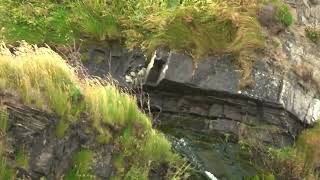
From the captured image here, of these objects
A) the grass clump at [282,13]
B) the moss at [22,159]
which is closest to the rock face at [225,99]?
the grass clump at [282,13]

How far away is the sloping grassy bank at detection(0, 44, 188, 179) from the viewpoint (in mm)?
7621

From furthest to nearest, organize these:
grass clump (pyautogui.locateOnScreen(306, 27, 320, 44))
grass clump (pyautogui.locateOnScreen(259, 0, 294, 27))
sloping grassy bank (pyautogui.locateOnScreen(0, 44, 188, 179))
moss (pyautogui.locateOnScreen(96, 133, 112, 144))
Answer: grass clump (pyautogui.locateOnScreen(306, 27, 320, 44)), grass clump (pyautogui.locateOnScreen(259, 0, 294, 27)), moss (pyautogui.locateOnScreen(96, 133, 112, 144)), sloping grassy bank (pyautogui.locateOnScreen(0, 44, 188, 179))

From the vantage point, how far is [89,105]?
26.2 feet

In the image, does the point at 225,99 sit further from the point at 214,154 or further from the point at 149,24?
the point at 149,24

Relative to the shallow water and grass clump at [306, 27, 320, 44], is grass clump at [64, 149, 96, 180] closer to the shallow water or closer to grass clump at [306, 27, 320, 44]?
the shallow water

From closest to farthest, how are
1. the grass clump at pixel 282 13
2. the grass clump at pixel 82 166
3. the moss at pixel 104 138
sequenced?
the grass clump at pixel 82 166 → the moss at pixel 104 138 → the grass clump at pixel 282 13

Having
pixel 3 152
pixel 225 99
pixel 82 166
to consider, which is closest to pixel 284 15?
pixel 225 99

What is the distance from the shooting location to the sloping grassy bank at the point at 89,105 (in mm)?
7621

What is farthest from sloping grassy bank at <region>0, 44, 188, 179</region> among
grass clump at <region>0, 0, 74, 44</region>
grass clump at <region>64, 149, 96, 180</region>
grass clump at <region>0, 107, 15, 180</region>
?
grass clump at <region>0, 0, 74, 44</region>

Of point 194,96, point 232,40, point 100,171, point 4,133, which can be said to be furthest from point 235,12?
point 4,133

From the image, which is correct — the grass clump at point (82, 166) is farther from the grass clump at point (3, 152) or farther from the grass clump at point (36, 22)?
the grass clump at point (36, 22)

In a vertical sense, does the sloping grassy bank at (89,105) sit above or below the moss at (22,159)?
above

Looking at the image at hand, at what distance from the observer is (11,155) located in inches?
280

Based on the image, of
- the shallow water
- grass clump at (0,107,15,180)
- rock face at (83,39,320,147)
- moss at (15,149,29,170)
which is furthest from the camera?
rock face at (83,39,320,147)
